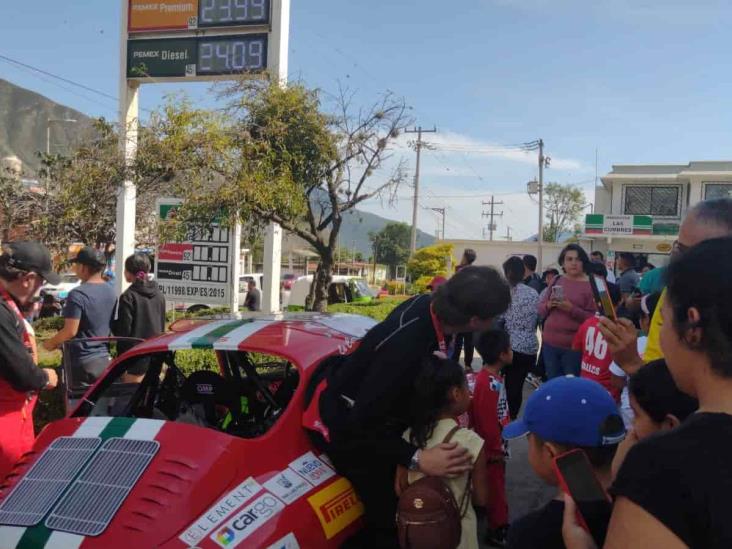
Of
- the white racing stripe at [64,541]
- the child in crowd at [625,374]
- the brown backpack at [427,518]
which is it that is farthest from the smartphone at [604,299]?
the white racing stripe at [64,541]

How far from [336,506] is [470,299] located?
112cm

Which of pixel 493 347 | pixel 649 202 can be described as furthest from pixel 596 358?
pixel 649 202

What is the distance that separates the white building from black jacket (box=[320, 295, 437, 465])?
31.8 metres

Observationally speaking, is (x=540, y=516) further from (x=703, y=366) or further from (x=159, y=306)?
(x=159, y=306)

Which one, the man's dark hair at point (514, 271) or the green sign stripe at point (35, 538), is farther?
the man's dark hair at point (514, 271)

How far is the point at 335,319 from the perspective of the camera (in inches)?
170

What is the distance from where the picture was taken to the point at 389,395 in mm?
2736

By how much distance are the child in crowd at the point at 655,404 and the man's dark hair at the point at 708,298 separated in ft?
2.32

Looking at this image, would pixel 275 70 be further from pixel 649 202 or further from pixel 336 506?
pixel 649 202

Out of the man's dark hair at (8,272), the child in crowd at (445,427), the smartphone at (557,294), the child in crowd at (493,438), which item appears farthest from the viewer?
the smartphone at (557,294)

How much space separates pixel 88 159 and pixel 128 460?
1029 centimetres

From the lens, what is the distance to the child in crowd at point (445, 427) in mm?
2988

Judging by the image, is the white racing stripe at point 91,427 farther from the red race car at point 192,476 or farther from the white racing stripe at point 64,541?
the white racing stripe at point 64,541

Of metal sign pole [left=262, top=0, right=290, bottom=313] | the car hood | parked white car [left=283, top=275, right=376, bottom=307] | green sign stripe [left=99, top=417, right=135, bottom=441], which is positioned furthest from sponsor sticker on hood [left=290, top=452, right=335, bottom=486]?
parked white car [left=283, top=275, right=376, bottom=307]
